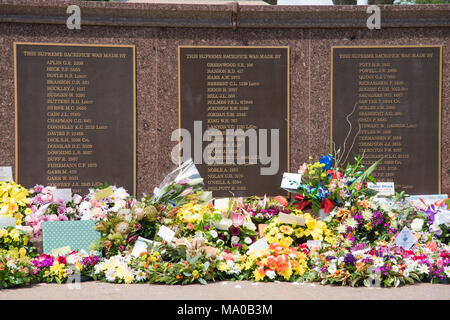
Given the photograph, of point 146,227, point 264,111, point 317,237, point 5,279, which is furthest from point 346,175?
point 5,279

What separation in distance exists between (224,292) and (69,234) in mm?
1950

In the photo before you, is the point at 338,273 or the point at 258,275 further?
the point at 258,275

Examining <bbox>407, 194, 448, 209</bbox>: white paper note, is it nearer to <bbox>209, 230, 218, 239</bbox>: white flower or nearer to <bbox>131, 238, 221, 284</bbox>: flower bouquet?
<bbox>209, 230, 218, 239</bbox>: white flower

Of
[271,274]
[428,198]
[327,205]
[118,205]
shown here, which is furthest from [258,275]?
[428,198]

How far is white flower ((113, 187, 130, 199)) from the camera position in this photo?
5.72 meters

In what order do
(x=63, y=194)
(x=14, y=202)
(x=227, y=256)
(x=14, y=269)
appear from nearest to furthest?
(x=14, y=269) < (x=227, y=256) < (x=14, y=202) < (x=63, y=194)

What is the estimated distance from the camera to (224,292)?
4.20 meters

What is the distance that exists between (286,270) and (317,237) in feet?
2.31

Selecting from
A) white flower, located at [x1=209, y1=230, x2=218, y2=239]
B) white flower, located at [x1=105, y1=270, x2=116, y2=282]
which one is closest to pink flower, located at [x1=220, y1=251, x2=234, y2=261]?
white flower, located at [x1=209, y1=230, x2=218, y2=239]

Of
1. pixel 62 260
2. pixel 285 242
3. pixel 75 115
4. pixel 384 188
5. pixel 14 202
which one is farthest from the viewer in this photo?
pixel 384 188

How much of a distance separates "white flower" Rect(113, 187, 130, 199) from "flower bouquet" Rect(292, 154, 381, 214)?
2129 millimetres

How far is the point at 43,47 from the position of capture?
602 cm

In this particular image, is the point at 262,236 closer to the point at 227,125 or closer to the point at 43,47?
the point at 227,125

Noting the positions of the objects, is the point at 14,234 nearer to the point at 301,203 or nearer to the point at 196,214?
the point at 196,214
